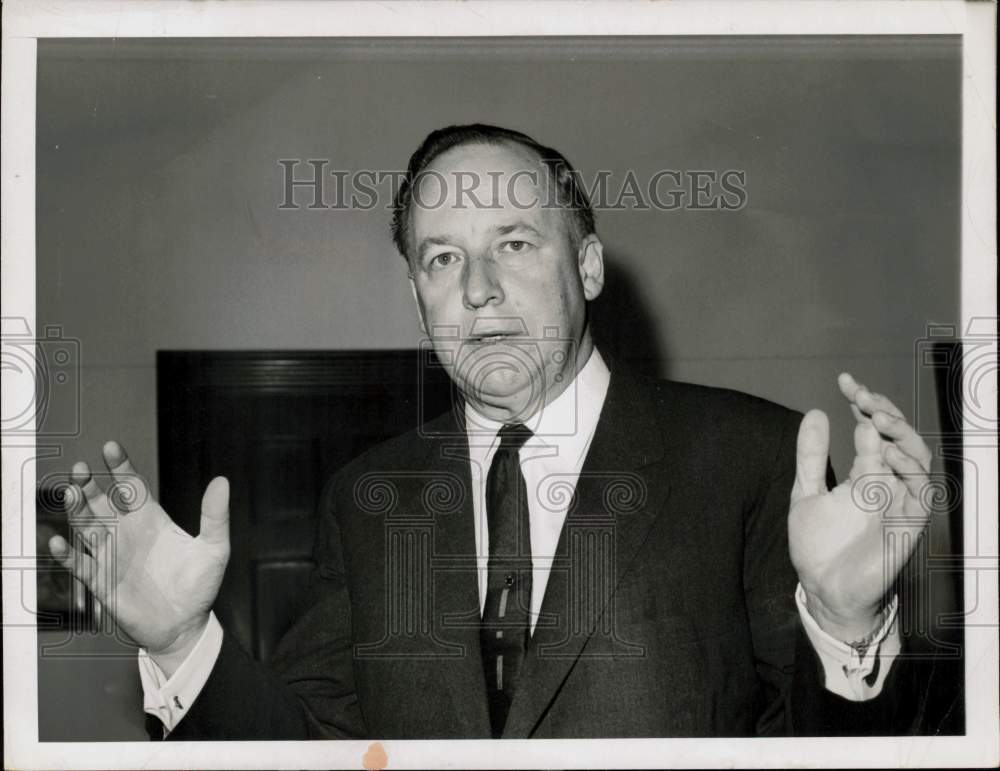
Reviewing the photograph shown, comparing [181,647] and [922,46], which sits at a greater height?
[922,46]

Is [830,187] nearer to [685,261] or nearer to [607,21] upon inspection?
[685,261]

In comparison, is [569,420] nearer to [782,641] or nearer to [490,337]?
[490,337]

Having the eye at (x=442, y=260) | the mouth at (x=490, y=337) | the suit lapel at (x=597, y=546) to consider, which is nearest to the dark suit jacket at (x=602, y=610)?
the suit lapel at (x=597, y=546)

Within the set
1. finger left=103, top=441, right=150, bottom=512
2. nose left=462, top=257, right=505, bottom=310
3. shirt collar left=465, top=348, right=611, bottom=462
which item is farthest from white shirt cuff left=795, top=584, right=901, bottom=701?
finger left=103, top=441, right=150, bottom=512

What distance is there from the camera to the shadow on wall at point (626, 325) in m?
1.57

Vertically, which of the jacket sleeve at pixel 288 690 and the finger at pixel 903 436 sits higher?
the finger at pixel 903 436

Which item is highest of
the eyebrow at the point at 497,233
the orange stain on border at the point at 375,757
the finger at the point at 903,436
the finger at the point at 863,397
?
the eyebrow at the point at 497,233

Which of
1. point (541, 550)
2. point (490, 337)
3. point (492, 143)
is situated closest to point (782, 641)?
point (541, 550)

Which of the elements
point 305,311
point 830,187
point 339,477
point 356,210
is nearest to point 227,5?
point 356,210

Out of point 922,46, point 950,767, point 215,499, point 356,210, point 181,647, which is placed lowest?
point 950,767

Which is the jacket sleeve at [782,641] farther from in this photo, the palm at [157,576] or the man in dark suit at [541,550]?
the palm at [157,576]

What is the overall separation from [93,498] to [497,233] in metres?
0.69

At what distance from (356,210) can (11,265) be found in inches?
19.9

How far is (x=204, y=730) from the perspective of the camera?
1550 mm
